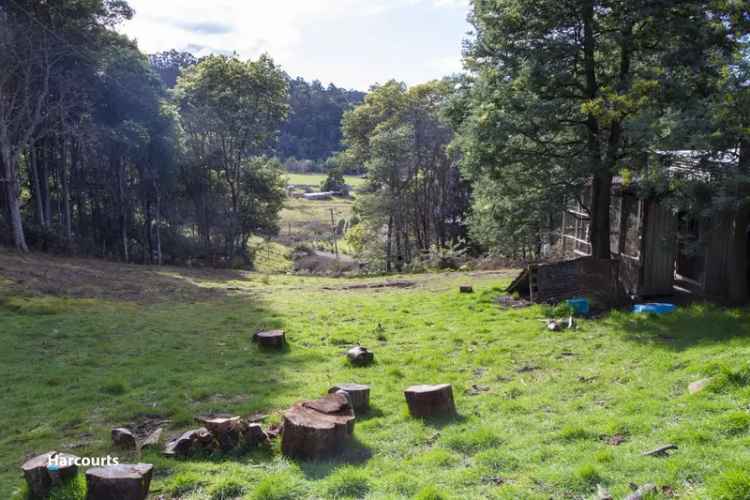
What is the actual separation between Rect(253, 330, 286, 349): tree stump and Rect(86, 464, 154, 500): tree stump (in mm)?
6013

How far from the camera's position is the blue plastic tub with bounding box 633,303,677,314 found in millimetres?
11726

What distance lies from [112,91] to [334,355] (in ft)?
71.7

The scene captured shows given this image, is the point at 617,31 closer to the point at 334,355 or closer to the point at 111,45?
the point at 334,355

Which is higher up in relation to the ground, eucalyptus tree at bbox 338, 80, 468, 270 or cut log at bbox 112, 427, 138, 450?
eucalyptus tree at bbox 338, 80, 468, 270

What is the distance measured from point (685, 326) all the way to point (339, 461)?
7460 millimetres

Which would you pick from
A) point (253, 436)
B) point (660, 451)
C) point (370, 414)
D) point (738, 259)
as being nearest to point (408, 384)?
point (370, 414)

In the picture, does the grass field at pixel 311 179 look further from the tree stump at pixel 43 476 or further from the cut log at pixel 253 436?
the tree stump at pixel 43 476

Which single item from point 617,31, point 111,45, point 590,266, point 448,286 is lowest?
point 448,286

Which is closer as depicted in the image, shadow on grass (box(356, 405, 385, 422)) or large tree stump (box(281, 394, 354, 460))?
large tree stump (box(281, 394, 354, 460))

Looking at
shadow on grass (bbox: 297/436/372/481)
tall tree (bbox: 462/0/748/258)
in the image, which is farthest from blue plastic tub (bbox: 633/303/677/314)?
shadow on grass (bbox: 297/436/372/481)

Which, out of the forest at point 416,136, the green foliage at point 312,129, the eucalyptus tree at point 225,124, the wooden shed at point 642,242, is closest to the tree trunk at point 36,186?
the forest at point 416,136

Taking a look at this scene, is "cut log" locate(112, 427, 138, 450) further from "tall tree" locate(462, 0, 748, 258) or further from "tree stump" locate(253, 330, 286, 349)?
"tall tree" locate(462, 0, 748, 258)

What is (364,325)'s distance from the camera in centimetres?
1323

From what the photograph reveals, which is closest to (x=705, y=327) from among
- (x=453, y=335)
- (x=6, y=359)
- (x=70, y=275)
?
(x=453, y=335)
